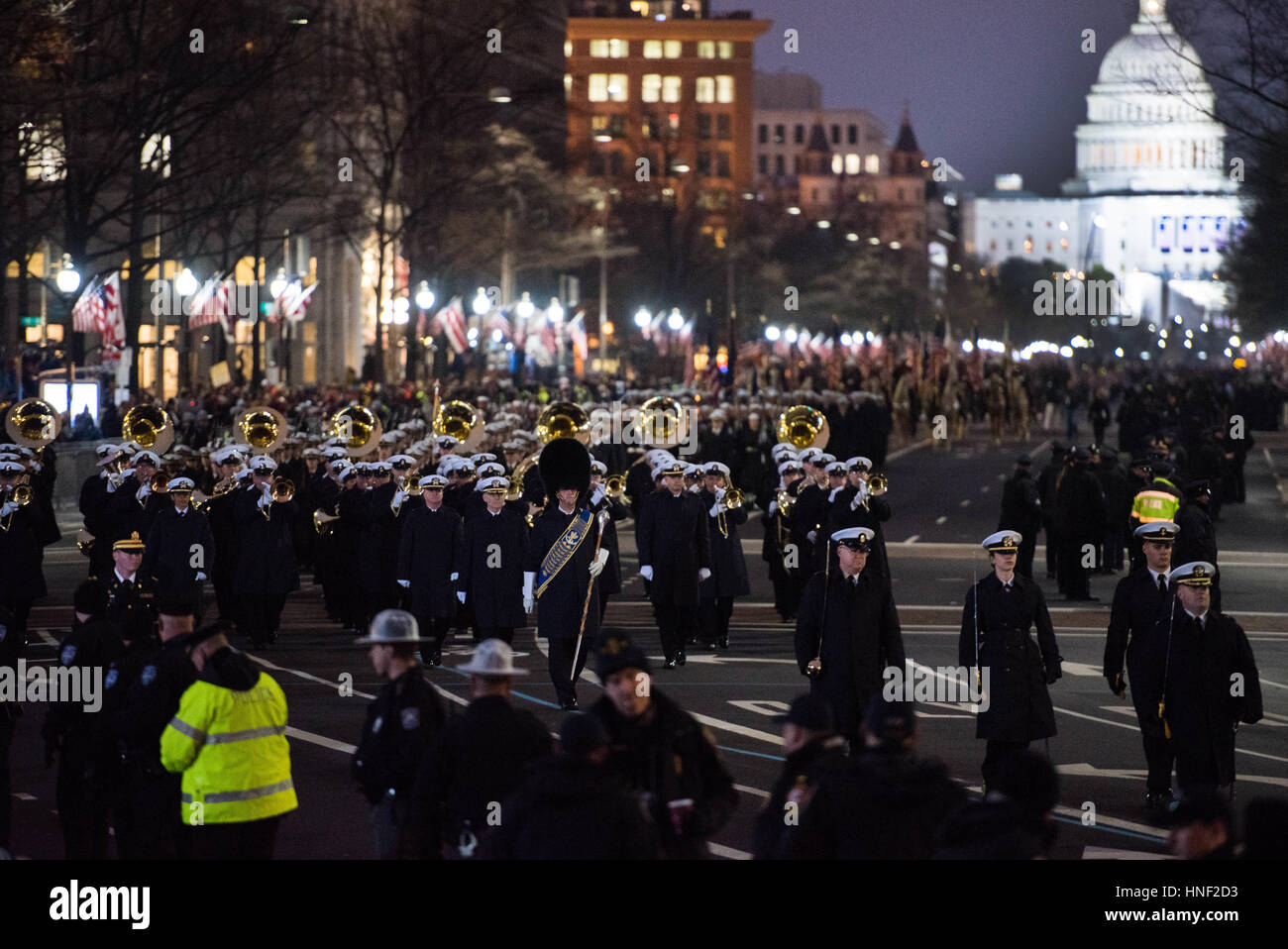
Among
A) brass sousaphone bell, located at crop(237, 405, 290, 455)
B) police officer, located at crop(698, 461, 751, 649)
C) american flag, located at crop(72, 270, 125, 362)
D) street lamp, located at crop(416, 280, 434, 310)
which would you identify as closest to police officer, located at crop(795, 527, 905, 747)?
police officer, located at crop(698, 461, 751, 649)

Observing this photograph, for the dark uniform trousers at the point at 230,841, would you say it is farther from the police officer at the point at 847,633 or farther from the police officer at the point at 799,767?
the police officer at the point at 847,633

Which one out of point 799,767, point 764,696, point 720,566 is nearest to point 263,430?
point 720,566

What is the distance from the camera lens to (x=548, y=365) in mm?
65938

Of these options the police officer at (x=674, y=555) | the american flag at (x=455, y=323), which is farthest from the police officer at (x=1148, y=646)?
the american flag at (x=455, y=323)

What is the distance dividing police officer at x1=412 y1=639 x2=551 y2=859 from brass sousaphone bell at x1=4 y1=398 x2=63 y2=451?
16555 millimetres

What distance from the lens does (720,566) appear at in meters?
20.0

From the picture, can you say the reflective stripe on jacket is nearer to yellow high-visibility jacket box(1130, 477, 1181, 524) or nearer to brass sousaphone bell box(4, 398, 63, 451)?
yellow high-visibility jacket box(1130, 477, 1181, 524)

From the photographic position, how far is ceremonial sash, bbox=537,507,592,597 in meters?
16.3

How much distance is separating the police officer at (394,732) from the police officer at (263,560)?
34.2ft

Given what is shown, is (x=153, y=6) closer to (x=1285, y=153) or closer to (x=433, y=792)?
(x=1285, y=153)

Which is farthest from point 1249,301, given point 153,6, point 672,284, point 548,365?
point 153,6

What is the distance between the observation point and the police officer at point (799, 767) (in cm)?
794

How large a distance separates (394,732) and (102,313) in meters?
28.8

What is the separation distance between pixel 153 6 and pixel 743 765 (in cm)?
2275
